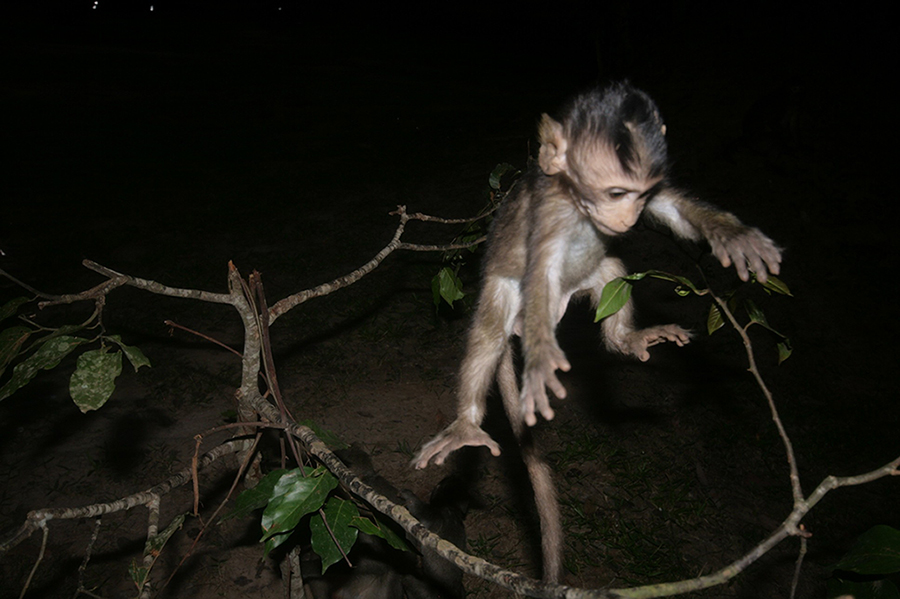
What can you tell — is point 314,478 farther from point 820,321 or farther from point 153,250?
point 153,250

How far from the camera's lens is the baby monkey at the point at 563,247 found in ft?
7.54

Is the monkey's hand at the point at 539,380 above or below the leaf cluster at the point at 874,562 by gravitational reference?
above

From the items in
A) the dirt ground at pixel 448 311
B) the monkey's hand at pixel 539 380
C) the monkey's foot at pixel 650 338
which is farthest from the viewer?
the dirt ground at pixel 448 311

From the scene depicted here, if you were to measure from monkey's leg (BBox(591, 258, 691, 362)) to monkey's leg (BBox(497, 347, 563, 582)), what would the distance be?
679 mm

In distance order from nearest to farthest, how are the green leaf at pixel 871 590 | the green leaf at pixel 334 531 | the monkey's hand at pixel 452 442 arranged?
the green leaf at pixel 871 590, the green leaf at pixel 334 531, the monkey's hand at pixel 452 442

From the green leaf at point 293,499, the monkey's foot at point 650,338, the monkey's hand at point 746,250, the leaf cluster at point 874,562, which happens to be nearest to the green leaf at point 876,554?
the leaf cluster at point 874,562

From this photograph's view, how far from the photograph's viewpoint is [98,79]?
16297mm

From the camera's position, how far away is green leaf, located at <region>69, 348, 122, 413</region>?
6.38 ft

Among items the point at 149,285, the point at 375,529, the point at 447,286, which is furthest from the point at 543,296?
the point at 149,285

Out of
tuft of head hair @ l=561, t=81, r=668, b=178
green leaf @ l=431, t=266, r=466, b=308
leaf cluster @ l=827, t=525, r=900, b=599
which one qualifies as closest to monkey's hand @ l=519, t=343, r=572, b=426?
tuft of head hair @ l=561, t=81, r=668, b=178

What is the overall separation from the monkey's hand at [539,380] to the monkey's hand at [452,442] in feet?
2.17

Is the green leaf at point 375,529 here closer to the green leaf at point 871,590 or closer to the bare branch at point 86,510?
the bare branch at point 86,510

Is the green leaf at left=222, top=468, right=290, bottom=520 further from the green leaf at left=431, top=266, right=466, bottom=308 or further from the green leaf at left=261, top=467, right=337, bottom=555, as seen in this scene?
the green leaf at left=431, top=266, right=466, bottom=308

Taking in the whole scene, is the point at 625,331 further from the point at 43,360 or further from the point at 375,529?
the point at 43,360
